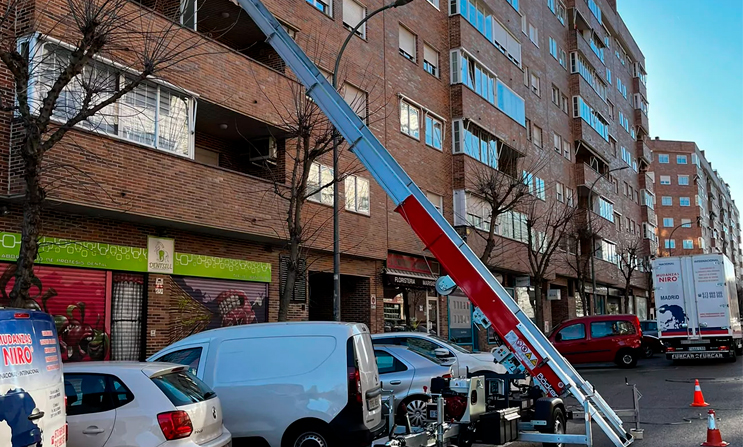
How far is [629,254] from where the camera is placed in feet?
169

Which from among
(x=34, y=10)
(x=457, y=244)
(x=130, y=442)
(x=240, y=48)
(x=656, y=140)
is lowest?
(x=130, y=442)

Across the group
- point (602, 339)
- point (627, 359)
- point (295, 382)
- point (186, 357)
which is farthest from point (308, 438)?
point (602, 339)

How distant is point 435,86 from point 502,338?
1922 centimetres

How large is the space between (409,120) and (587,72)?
2554 centimetres

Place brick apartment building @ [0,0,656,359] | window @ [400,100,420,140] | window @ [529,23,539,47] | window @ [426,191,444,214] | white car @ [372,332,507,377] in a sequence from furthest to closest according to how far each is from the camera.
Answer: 1. window @ [529,23,539,47]
2. window @ [426,191,444,214]
3. window @ [400,100,420,140]
4. brick apartment building @ [0,0,656,359]
5. white car @ [372,332,507,377]

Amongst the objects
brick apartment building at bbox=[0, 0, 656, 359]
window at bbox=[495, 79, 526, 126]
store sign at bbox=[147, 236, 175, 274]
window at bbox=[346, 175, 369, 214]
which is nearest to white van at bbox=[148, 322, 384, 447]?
brick apartment building at bbox=[0, 0, 656, 359]

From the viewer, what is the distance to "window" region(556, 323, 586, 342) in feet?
83.7

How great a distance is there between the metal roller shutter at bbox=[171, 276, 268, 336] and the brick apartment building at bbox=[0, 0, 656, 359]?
0.14ft

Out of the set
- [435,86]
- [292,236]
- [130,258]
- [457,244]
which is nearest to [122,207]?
[130,258]

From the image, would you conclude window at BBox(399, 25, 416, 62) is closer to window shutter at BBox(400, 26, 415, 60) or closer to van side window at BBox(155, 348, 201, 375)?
window shutter at BBox(400, 26, 415, 60)

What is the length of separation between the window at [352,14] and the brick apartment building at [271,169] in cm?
6

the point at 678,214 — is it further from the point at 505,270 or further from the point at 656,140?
the point at 505,270

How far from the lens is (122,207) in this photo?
1353cm

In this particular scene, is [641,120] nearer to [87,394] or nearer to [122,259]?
[122,259]
